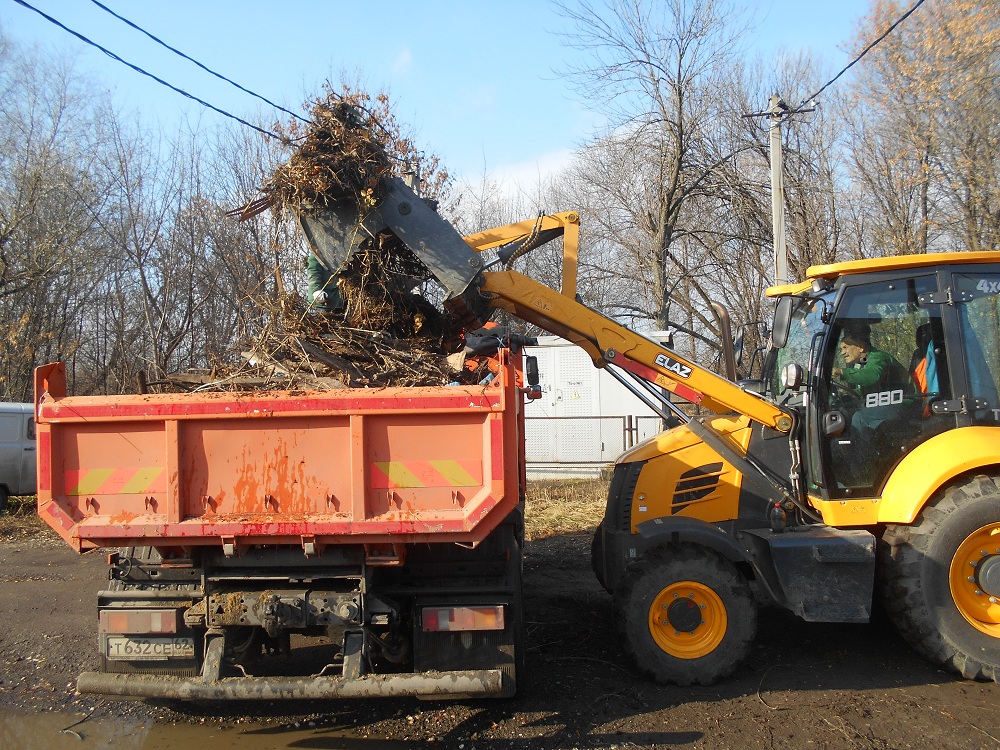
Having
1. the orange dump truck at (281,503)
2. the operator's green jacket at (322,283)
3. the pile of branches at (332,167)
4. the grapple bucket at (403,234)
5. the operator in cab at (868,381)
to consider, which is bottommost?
the orange dump truck at (281,503)

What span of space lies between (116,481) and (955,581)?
4998 millimetres

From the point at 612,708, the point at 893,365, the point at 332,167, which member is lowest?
the point at 612,708

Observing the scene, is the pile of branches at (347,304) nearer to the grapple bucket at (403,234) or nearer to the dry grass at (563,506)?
the grapple bucket at (403,234)

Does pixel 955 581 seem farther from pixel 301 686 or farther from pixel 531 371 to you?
pixel 301 686

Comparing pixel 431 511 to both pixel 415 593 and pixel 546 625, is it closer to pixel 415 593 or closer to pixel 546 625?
pixel 415 593

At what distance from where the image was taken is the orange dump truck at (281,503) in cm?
396

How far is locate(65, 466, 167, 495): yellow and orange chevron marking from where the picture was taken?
406 centimetres

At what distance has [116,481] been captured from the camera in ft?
13.4

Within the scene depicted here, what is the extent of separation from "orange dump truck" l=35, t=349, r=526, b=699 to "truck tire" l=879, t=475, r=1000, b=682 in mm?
2570

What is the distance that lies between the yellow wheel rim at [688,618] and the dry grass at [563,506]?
15.1 ft

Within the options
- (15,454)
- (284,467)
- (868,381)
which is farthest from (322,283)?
(15,454)

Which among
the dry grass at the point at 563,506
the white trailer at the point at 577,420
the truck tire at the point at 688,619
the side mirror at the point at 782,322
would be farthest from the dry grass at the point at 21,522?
the side mirror at the point at 782,322

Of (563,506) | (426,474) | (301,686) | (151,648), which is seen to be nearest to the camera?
(301,686)

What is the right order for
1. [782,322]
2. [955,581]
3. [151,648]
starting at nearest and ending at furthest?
[151,648] → [955,581] → [782,322]
